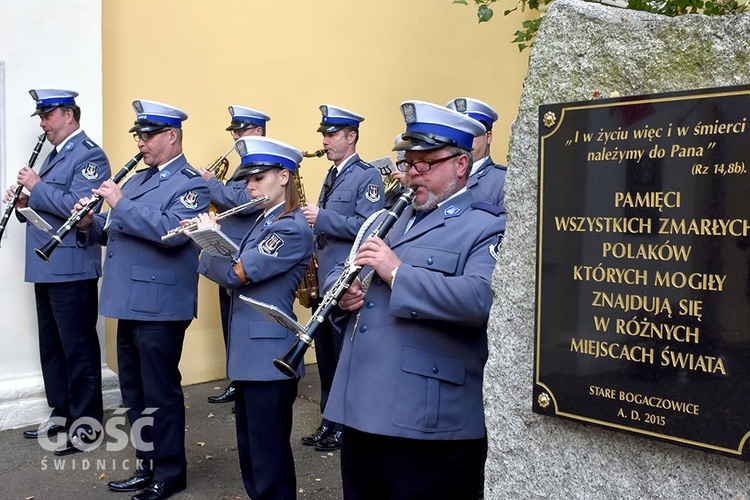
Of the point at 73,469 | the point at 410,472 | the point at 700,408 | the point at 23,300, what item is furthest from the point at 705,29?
the point at 23,300

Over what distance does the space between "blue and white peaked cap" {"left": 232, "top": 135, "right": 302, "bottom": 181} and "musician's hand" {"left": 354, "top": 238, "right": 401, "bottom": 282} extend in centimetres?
130

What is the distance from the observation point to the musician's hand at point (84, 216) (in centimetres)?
496

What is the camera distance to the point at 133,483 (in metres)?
4.68

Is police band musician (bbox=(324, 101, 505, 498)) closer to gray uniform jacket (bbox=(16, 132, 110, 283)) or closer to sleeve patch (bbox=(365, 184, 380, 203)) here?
sleeve patch (bbox=(365, 184, 380, 203))

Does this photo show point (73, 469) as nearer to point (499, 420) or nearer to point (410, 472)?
point (410, 472)

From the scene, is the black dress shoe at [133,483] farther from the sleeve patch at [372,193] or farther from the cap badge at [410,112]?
the cap badge at [410,112]

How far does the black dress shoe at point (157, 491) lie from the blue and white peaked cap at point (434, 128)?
2591 millimetres

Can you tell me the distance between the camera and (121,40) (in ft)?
21.1

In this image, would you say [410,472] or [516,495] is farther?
[410,472]

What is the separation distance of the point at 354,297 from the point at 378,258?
25 centimetres

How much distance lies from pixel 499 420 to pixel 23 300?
4534 millimetres

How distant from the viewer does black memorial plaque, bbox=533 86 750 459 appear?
1878 millimetres

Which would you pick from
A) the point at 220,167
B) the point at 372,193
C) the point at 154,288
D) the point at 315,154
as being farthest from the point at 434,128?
the point at 315,154

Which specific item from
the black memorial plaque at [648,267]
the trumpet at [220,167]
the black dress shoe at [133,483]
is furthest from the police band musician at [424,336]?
the trumpet at [220,167]
